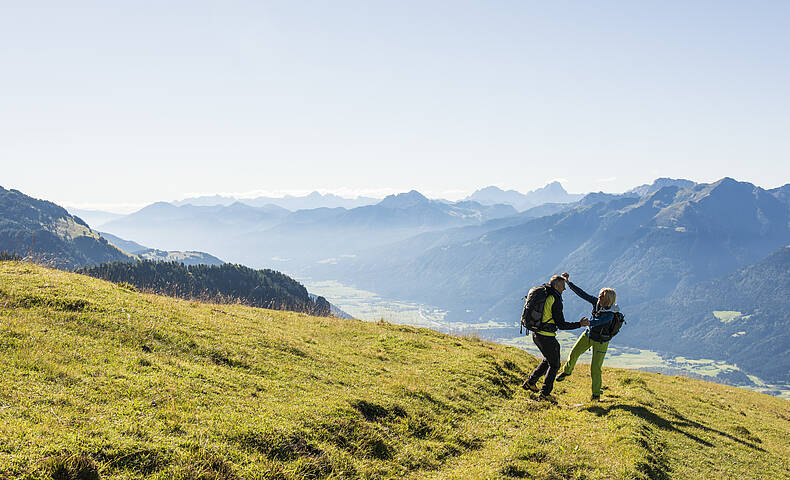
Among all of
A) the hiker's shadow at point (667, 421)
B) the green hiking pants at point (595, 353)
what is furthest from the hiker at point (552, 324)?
the hiker's shadow at point (667, 421)

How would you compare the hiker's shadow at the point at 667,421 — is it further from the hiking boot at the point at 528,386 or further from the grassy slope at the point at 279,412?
the hiking boot at the point at 528,386

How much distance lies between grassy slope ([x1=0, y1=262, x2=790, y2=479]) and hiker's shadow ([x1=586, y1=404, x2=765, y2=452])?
0.26 ft

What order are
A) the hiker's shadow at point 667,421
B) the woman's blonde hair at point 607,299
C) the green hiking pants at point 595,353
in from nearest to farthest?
the hiker's shadow at point 667,421 → the woman's blonde hair at point 607,299 → the green hiking pants at point 595,353

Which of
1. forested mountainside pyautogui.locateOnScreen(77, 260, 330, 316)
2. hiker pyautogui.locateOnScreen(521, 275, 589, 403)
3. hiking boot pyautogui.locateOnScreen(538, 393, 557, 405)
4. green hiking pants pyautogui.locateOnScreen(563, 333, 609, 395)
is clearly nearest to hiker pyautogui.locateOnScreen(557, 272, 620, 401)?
green hiking pants pyautogui.locateOnScreen(563, 333, 609, 395)

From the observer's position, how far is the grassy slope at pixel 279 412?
7.28 m

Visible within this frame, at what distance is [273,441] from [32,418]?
4.21 meters

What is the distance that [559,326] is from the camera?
1479 centimetres

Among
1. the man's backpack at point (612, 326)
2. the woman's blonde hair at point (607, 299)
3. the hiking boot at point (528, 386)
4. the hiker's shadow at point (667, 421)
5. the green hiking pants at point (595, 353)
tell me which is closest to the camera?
the hiker's shadow at point (667, 421)

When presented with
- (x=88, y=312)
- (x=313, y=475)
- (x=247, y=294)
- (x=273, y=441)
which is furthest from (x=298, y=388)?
(x=247, y=294)

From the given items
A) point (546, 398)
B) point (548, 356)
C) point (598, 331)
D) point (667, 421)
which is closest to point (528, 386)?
point (546, 398)

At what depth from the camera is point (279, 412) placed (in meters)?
9.60

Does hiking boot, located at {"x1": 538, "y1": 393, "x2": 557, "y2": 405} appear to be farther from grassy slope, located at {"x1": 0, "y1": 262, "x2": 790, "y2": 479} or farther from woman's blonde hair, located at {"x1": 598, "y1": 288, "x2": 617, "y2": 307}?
woman's blonde hair, located at {"x1": 598, "y1": 288, "x2": 617, "y2": 307}

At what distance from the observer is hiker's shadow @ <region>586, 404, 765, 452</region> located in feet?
45.3

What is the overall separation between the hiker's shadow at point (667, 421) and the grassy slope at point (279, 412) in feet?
0.26
